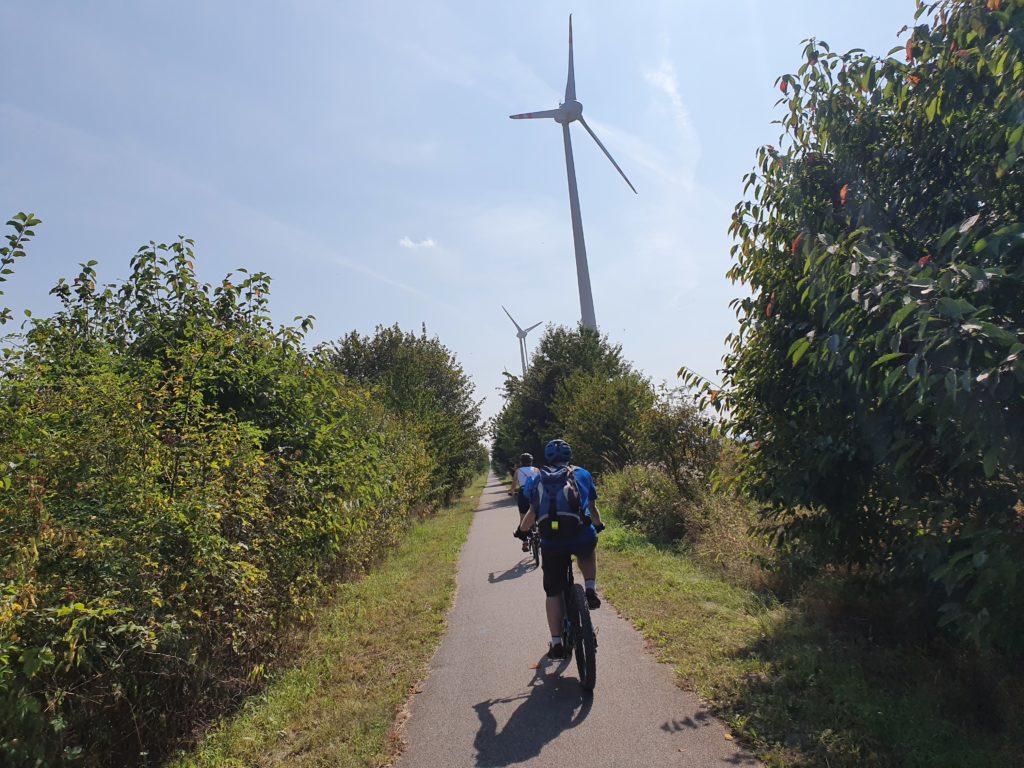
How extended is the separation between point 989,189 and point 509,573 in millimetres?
8366

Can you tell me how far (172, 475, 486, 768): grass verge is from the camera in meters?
4.44

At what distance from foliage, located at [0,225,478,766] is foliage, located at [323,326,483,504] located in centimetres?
1864

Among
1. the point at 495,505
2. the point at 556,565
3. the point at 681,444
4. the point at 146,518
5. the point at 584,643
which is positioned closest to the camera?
the point at 146,518

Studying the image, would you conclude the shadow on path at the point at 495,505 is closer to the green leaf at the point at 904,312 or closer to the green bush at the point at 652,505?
the green bush at the point at 652,505

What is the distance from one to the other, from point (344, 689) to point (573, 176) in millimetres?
29968

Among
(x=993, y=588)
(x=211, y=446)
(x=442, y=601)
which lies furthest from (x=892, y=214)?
(x=442, y=601)

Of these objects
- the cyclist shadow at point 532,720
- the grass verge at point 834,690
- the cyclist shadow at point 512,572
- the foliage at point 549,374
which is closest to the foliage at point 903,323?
the grass verge at point 834,690

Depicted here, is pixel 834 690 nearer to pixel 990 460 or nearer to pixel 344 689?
pixel 990 460

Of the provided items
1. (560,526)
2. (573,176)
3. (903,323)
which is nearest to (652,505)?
(560,526)

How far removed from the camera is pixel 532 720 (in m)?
4.67

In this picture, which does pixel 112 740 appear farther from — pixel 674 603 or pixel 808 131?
pixel 808 131

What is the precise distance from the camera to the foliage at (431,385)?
91.1ft

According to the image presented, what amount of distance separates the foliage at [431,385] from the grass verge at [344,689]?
17.1m

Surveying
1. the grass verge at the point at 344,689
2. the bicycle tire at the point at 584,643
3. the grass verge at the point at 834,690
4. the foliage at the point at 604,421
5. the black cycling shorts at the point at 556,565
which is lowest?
the grass verge at the point at 344,689
